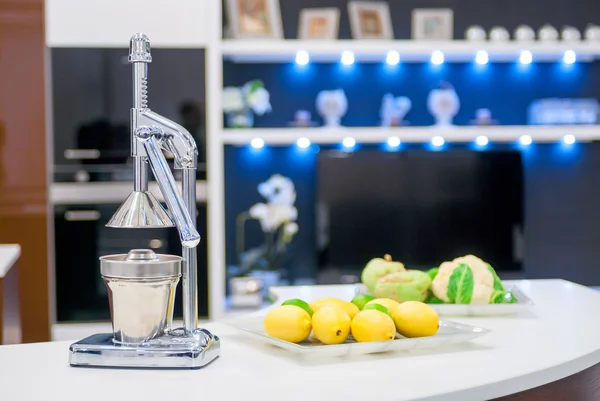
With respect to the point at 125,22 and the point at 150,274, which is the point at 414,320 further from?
the point at 125,22

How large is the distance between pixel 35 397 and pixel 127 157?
127 inches

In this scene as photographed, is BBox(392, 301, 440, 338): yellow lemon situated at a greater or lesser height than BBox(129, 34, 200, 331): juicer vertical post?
lesser

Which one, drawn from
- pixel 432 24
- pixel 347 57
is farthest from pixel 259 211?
pixel 432 24

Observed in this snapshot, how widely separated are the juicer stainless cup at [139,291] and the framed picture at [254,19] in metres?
3.39

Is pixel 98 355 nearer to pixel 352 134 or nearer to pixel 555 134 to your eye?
pixel 352 134

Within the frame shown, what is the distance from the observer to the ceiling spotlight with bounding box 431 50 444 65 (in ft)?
15.7

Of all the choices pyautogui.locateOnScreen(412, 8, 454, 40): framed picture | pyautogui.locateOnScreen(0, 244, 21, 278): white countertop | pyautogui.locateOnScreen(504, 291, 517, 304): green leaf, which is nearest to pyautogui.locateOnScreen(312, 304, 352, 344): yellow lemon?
pyautogui.locateOnScreen(504, 291, 517, 304): green leaf

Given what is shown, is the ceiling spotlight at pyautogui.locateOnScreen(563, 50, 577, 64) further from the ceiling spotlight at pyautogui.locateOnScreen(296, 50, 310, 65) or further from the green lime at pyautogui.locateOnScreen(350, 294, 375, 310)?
the green lime at pyautogui.locateOnScreen(350, 294, 375, 310)

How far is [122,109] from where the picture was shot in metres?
4.37

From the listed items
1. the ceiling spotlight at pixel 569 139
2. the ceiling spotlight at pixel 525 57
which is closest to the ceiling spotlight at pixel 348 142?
the ceiling spotlight at pixel 525 57

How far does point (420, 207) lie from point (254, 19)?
1.47 meters

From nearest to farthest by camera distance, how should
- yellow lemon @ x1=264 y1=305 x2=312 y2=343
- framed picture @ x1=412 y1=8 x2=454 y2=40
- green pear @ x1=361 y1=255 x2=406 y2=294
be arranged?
yellow lemon @ x1=264 y1=305 x2=312 y2=343, green pear @ x1=361 y1=255 x2=406 y2=294, framed picture @ x1=412 y1=8 x2=454 y2=40

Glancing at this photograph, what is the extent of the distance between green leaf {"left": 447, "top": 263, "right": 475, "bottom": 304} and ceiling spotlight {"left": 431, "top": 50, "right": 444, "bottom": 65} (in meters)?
3.03

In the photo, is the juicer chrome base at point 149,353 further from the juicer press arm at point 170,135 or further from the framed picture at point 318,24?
the framed picture at point 318,24
